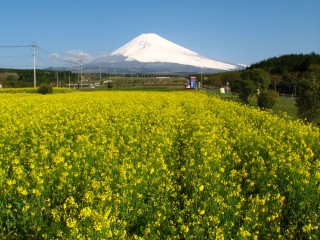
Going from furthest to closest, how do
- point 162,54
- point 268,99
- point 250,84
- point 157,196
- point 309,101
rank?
point 162,54 → point 250,84 → point 268,99 → point 309,101 → point 157,196

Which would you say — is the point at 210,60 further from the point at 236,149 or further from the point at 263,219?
the point at 263,219

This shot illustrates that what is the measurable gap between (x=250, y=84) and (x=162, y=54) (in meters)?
25.8

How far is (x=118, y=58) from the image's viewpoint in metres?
65.8

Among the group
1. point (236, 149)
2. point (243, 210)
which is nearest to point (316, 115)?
point (236, 149)

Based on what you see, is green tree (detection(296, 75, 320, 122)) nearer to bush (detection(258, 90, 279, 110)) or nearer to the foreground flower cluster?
bush (detection(258, 90, 279, 110))

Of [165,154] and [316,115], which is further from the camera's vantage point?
[316,115]

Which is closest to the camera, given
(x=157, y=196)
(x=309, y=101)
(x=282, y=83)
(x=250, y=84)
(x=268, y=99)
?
(x=157, y=196)

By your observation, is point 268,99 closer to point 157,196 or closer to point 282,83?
point 157,196

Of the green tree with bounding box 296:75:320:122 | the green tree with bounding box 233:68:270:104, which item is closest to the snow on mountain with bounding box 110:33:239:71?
the green tree with bounding box 233:68:270:104

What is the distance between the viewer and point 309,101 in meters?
19.9

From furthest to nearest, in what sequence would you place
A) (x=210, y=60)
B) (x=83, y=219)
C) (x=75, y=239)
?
Result: (x=210, y=60)
(x=83, y=219)
(x=75, y=239)

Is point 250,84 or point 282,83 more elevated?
point 282,83

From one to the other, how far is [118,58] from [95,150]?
5922 cm

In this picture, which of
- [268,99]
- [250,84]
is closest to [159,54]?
[250,84]
